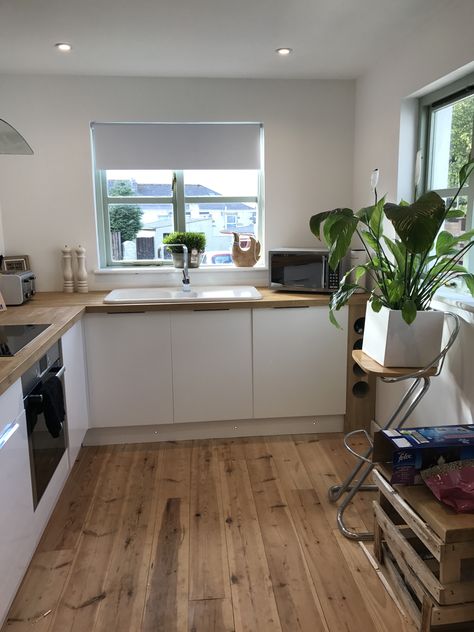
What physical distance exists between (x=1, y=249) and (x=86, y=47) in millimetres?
1419

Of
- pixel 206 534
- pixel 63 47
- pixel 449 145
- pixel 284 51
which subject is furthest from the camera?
pixel 284 51

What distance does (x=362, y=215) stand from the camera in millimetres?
2264

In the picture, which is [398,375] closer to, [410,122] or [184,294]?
[410,122]

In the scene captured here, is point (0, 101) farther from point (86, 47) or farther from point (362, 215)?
point (362, 215)

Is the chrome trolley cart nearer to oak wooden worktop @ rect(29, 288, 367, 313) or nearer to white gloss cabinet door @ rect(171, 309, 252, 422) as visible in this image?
oak wooden worktop @ rect(29, 288, 367, 313)

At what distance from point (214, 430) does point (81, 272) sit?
141cm

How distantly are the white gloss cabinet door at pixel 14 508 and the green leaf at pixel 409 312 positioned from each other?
152 cm

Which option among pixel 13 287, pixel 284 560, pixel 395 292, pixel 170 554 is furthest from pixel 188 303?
pixel 284 560

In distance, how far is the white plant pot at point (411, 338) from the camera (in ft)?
7.01

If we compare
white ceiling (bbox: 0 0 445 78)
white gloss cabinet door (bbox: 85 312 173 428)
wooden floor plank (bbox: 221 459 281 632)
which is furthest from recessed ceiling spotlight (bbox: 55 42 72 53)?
wooden floor plank (bbox: 221 459 281 632)

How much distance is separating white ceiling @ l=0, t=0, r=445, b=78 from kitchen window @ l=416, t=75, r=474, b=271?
0.38 metres

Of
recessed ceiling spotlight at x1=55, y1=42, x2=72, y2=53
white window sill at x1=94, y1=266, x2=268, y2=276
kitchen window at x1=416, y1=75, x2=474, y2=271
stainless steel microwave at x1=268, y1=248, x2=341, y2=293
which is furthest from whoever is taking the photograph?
white window sill at x1=94, y1=266, x2=268, y2=276

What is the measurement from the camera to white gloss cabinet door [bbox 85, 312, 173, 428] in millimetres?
3047

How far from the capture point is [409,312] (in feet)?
6.57
